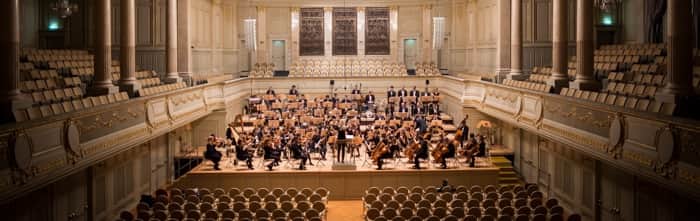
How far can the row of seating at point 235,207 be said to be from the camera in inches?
622

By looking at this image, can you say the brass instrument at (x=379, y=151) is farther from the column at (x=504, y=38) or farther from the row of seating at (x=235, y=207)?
the column at (x=504, y=38)

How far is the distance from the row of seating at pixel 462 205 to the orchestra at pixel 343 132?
3173mm

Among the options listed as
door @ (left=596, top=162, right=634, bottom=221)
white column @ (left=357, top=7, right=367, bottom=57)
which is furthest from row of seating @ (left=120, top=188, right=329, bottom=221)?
white column @ (left=357, top=7, right=367, bottom=57)

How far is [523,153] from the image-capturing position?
78.5ft

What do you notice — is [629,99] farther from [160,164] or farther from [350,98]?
[350,98]

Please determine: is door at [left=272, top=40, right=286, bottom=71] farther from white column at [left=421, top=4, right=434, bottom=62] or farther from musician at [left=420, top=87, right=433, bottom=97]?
musician at [left=420, top=87, right=433, bottom=97]

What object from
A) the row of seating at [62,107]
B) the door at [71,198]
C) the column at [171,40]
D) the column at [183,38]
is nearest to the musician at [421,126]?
the column at [183,38]

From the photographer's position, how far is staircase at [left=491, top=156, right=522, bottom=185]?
23.5 m

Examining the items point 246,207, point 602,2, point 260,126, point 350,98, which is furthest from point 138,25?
point 602,2

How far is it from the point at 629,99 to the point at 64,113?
11003mm

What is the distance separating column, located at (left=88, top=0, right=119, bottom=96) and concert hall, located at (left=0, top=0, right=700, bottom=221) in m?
0.04

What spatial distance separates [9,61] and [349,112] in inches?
656

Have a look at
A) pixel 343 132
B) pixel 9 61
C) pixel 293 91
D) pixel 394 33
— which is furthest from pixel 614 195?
pixel 394 33

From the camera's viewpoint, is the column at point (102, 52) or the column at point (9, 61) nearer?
the column at point (9, 61)
